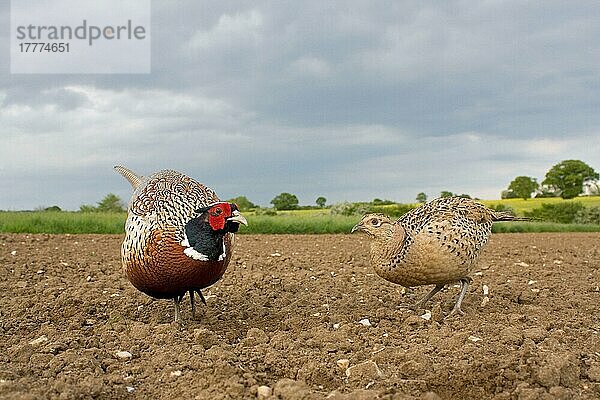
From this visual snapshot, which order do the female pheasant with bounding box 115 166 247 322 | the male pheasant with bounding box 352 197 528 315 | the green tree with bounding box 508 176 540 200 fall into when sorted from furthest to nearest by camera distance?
the green tree with bounding box 508 176 540 200 → the male pheasant with bounding box 352 197 528 315 → the female pheasant with bounding box 115 166 247 322

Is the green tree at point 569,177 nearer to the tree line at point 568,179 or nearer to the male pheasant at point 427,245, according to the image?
the tree line at point 568,179

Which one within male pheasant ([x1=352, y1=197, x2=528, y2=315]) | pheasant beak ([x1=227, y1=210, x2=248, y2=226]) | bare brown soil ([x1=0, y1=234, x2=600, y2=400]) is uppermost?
pheasant beak ([x1=227, y1=210, x2=248, y2=226])

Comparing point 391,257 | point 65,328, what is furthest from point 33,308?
point 391,257

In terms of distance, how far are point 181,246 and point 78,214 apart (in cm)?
1239

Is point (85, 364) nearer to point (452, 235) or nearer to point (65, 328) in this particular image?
point (65, 328)

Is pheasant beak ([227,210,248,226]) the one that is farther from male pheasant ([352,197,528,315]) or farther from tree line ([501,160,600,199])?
tree line ([501,160,600,199])

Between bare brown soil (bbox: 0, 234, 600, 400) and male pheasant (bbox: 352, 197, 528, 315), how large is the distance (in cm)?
33

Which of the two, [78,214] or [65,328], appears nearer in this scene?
[65,328]

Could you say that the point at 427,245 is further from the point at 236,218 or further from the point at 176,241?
the point at 176,241

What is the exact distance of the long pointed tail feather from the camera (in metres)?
6.27

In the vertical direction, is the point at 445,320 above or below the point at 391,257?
below

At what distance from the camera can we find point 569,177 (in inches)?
1406

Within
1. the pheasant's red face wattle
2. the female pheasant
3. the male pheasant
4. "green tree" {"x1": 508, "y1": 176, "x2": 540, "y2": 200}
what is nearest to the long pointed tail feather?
the female pheasant

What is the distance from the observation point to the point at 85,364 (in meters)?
3.96
